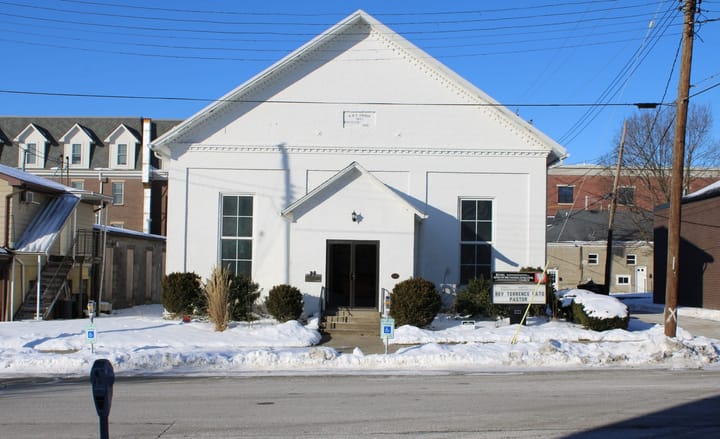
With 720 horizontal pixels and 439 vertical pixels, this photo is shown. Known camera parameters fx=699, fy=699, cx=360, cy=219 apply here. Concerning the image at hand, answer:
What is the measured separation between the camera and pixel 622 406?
10406mm

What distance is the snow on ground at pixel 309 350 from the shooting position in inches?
595

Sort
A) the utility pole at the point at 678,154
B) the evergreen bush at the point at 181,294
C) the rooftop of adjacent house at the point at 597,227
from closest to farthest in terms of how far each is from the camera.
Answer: the utility pole at the point at 678,154 → the evergreen bush at the point at 181,294 → the rooftop of adjacent house at the point at 597,227

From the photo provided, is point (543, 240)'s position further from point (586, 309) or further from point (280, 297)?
point (280, 297)

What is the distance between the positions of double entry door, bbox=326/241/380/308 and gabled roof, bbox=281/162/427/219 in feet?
5.32

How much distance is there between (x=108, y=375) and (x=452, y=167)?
19073mm

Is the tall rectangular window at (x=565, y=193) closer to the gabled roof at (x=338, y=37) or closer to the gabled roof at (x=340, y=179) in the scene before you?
the gabled roof at (x=338, y=37)

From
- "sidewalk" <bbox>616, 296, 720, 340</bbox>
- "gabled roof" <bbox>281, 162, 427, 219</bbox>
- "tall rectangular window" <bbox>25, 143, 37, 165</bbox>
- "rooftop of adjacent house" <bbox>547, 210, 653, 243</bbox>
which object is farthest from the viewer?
"rooftop of adjacent house" <bbox>547, 210, 653, 243</bbox>

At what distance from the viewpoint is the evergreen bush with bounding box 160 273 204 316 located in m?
21.8

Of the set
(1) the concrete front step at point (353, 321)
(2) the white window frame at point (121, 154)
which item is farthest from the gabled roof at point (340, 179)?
(2) the white window frame at point (121, 154)

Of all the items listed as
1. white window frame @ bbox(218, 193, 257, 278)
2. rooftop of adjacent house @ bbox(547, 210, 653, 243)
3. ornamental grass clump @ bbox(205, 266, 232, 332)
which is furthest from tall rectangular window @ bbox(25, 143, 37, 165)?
rooftop of adjacent house @ bbox(547, 210, 653, 243)

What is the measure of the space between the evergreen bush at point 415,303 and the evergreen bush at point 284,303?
293 cm

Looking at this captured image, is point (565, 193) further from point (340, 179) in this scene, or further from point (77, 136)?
point (340, 179)

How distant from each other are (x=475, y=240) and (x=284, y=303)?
7.30 m

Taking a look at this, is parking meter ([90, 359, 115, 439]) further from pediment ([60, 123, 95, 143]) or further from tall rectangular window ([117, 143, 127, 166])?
pediment ([60, 123, 95, 143])
